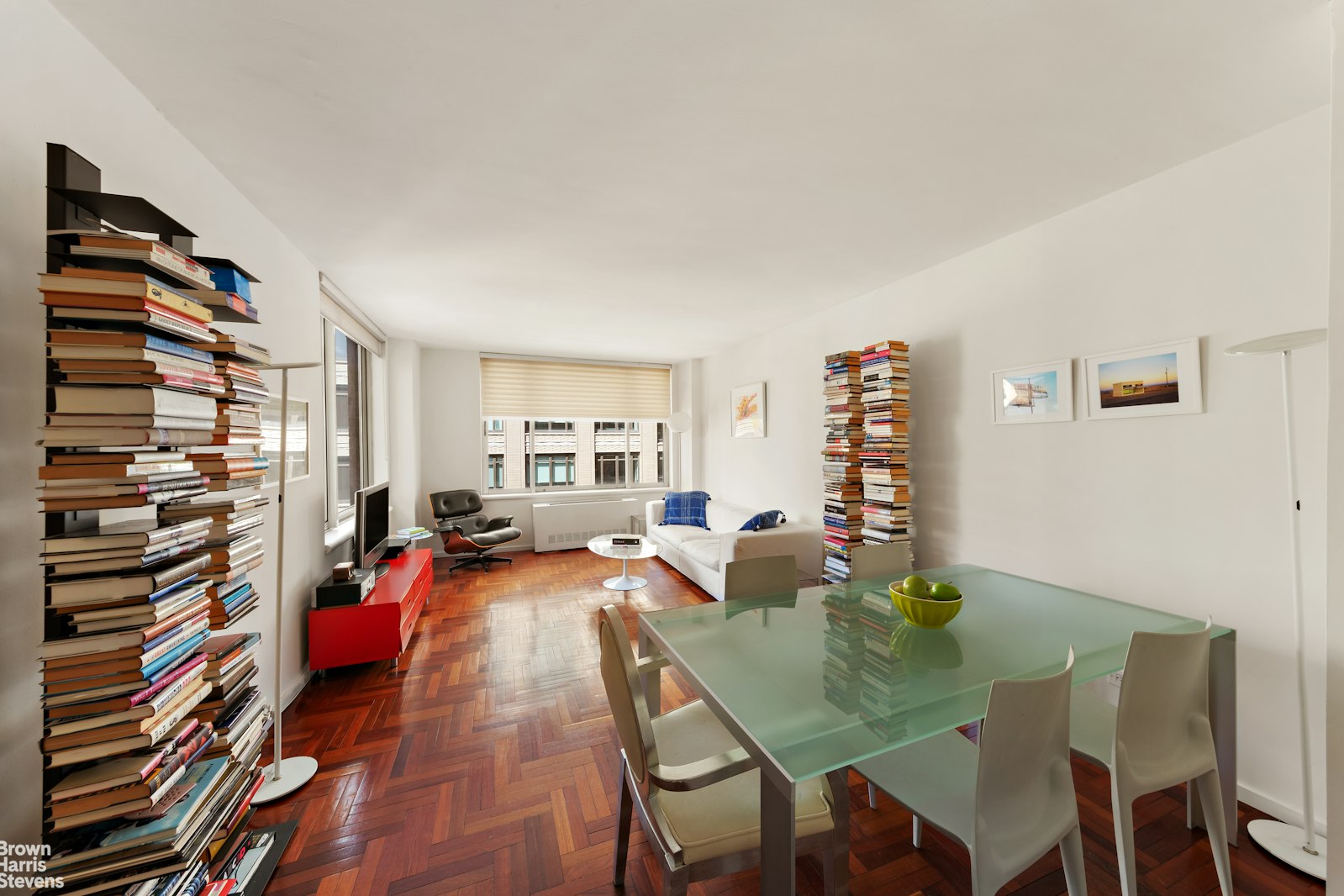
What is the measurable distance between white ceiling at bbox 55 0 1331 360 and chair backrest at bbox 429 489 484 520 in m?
3.55

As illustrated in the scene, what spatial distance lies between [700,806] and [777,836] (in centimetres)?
35

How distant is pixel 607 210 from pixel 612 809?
111 inches

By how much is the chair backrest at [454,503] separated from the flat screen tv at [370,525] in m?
1.76

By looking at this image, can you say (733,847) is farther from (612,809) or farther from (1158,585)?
(1158,585)

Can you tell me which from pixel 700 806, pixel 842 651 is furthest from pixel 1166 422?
pixel 700 806

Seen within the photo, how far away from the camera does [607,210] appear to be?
2.54m

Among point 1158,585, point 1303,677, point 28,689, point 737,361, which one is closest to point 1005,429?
point 1158,585

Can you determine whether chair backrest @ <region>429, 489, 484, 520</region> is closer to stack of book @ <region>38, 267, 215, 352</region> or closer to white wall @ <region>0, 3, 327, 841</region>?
white wall @ <region>0, 3, 327, 841</region>

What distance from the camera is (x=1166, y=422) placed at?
2.23 metres

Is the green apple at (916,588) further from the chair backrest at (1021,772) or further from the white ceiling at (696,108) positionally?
the white ceiling at (696,108)

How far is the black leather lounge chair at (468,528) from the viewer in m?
5.62

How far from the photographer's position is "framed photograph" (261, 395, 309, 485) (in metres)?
2.65

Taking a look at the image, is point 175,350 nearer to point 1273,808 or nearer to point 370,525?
point 370,525

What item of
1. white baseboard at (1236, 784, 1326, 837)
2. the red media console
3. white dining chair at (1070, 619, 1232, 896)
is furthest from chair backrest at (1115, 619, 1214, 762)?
the red media console
